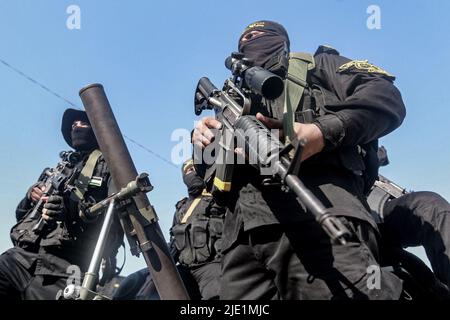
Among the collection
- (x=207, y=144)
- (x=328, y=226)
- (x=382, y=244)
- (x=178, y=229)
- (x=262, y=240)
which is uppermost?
(x=207, y=144)

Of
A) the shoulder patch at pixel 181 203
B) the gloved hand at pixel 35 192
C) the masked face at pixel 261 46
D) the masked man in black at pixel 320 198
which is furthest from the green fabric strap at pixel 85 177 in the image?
the masked man in black at pixel 320 198

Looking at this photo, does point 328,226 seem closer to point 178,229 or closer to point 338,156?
point 338,156

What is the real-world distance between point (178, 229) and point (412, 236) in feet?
9.82

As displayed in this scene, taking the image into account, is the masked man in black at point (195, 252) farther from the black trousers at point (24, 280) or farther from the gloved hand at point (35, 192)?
the gloved hand at point (35, 192)

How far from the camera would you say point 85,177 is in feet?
16.1

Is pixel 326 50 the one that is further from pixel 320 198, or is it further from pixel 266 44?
pixel 320 198

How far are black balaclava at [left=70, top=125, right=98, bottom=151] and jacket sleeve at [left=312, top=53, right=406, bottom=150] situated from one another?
3.90 m

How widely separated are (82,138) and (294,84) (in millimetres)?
3941

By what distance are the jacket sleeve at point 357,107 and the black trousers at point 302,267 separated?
1.46 ft

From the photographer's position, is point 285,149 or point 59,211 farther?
point 59,211

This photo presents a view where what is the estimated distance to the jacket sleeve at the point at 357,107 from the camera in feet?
6.97

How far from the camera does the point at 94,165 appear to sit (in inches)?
198

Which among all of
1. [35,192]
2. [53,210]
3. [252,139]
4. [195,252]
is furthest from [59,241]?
[252,139]

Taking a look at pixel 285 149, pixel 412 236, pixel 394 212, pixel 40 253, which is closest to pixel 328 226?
pixel 285 149
